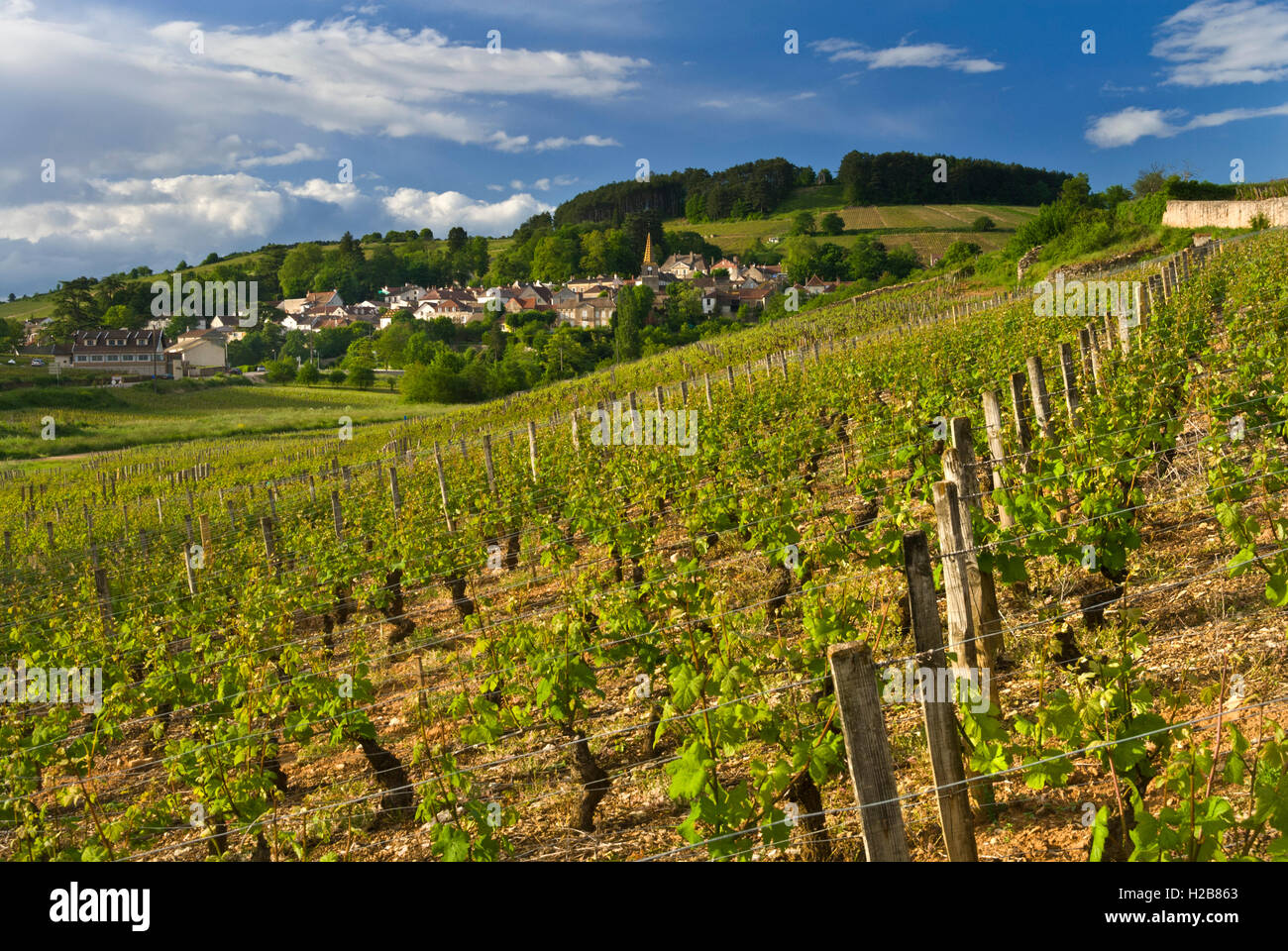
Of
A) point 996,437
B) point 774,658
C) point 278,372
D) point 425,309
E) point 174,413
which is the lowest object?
point 774,658

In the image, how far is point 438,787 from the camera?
3873 millimetres

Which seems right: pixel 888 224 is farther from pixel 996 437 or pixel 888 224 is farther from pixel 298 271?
pixel 996 437

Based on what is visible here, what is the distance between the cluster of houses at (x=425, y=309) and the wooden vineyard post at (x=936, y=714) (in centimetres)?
7909

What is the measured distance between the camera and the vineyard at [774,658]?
2959mm

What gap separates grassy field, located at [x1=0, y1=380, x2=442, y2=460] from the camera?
44094mm

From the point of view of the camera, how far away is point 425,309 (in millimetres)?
117938

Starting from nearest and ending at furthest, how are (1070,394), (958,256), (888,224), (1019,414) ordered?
(1019,414), (1070,394), (958,256), (888,224)

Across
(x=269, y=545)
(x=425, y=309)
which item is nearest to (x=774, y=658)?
(x=269, y=545)

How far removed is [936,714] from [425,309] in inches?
4796

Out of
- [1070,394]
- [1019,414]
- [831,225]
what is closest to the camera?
[1019,414]

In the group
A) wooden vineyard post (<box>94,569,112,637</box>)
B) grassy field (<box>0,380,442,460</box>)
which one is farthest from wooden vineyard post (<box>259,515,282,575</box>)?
grassy field (<box>0,380,442,460</box>)

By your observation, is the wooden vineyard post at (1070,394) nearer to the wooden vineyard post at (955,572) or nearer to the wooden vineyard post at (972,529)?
the wooden vineyard post at (972,529)
